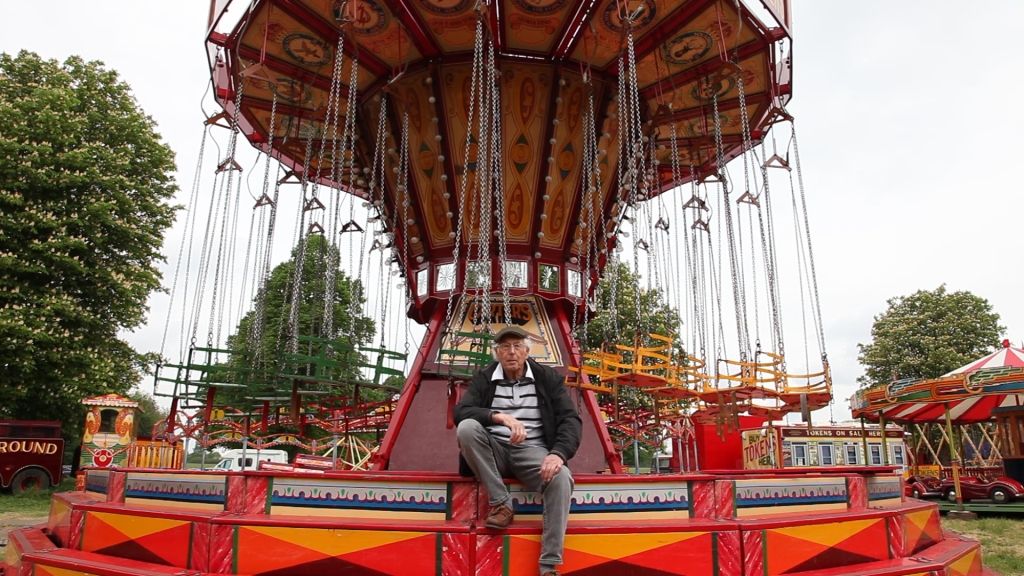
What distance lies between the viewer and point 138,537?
516cm

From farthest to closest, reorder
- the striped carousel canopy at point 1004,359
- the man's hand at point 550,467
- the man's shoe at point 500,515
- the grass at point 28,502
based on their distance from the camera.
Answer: the striped carousel canopy at point 1004,359
the grass at point 28,502
the man's shoe at point 500,515
the man's hand at point 550,467

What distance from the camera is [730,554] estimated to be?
4613 mm

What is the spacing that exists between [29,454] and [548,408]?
17.8 m

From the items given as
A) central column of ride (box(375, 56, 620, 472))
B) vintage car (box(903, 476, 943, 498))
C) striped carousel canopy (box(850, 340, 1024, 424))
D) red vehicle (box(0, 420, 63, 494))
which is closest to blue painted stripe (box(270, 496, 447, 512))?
central column of ride (box(375, 56, 620, 472))

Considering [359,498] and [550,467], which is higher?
[550,467]

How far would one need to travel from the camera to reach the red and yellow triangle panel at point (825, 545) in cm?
473

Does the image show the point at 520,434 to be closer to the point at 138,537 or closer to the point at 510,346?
the point at 510,346

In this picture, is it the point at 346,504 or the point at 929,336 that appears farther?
the point at 929,336

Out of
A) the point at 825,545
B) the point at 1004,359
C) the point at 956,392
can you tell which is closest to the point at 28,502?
the point at 825,545

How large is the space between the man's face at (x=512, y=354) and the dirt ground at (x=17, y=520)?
10.6 m

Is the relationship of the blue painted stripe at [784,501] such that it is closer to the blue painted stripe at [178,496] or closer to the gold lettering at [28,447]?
the blue painted stripe at [178,496]

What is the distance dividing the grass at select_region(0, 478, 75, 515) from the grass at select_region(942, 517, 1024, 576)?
53.9 feet

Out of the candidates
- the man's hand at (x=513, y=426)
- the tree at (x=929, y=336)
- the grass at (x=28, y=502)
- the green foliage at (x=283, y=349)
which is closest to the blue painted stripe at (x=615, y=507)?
the man's hand at (x=513, y=426)

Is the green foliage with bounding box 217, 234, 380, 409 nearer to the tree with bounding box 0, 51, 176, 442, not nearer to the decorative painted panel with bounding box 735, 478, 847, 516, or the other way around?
the tree with bounding box 0, 51, 176, 442
